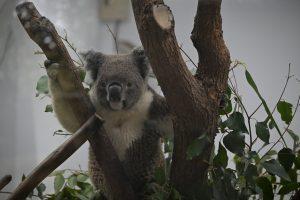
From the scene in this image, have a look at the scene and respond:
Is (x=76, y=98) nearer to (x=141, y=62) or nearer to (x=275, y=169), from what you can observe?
(x=141, y=62)

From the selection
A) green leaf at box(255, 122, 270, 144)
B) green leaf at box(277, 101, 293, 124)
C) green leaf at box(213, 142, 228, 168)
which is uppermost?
green leaf at box(277, 101, 293, 124)

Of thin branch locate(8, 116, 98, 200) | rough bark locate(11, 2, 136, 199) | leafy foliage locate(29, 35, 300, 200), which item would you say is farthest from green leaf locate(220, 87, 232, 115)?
thin branch locate(8, 116, 98, 200)

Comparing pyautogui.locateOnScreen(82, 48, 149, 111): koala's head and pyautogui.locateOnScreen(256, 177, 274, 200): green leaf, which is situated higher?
pyautogui.locateOnScreen(82, 48, 149, 111): koala's head

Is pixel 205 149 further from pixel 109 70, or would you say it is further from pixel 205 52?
pixel 109 70

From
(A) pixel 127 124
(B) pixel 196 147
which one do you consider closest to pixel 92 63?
(A) pixel 127 124

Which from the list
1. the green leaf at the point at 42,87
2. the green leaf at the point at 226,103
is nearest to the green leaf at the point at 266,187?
the green leaf at the point at 226,103

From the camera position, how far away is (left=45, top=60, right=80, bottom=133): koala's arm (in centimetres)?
169

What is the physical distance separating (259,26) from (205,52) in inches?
25.4

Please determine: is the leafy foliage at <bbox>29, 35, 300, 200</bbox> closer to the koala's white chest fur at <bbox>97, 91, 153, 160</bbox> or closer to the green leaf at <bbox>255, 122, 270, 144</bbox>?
the green leaf at <bbox>255, 122, 270, 144</bbox>

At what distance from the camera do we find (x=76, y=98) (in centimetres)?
172

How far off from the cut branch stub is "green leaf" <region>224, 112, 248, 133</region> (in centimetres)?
49

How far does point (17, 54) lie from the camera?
221 cm

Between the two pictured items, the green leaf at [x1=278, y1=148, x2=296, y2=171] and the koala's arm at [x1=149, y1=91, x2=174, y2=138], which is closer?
the green leaf at [x1=278, y1=148, x2=296, y2=171]

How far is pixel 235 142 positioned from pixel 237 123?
0.08 metres
